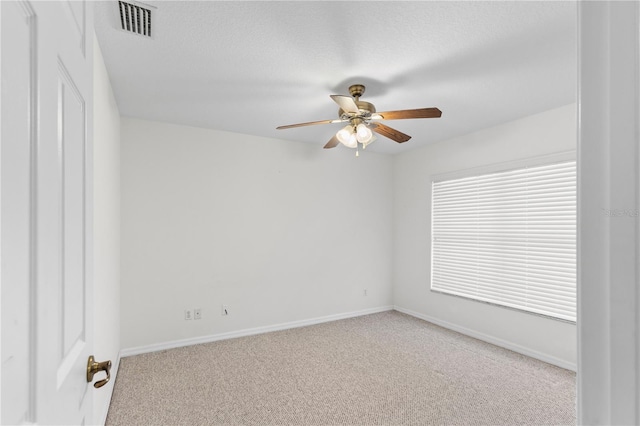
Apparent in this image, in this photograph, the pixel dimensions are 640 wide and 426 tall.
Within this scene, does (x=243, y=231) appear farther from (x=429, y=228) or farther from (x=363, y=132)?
(x=429, y=228)

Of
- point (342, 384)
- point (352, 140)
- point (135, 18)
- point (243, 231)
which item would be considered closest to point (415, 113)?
point (352, 140)

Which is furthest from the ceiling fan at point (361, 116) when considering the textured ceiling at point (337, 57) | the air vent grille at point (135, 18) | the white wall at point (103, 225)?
the white wall at point (103, 225)

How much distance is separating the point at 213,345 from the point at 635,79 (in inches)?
157

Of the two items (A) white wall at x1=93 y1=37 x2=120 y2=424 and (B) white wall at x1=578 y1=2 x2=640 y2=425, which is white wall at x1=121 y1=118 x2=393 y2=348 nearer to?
(A) white wall at x1=93 y1=37 x2=120 y2=424

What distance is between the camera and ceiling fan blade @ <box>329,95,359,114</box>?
7.65 feet

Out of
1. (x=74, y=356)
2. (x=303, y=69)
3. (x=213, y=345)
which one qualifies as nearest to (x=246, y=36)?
(x=303, y=69)

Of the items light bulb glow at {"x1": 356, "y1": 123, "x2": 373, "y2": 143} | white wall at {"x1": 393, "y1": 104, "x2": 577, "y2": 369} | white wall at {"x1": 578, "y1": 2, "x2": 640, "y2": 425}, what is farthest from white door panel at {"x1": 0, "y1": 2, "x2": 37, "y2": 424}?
white wall at {"x1": 393, "y1": 104, "x2": 577, "y2": 369}

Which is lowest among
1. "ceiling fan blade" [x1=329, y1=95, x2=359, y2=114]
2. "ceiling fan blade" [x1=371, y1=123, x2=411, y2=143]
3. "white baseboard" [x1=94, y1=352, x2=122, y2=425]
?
"white baseboard" [x1=94, y1=352, x2=122, y2=425]

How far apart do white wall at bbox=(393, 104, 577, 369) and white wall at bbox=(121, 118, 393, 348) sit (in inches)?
11.6

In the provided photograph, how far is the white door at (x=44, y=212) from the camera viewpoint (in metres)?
0.50

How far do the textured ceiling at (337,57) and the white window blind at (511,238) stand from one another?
78 centimetres

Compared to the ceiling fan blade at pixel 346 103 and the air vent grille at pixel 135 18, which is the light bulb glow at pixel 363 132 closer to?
the ceiling fan blade at pixel 346 103

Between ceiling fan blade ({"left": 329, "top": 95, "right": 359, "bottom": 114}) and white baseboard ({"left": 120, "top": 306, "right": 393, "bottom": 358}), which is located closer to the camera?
ceiling fan blade ({"left": 329, "top": 95, "right": 359, "bottom": 114})

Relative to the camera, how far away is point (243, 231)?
4117mm
